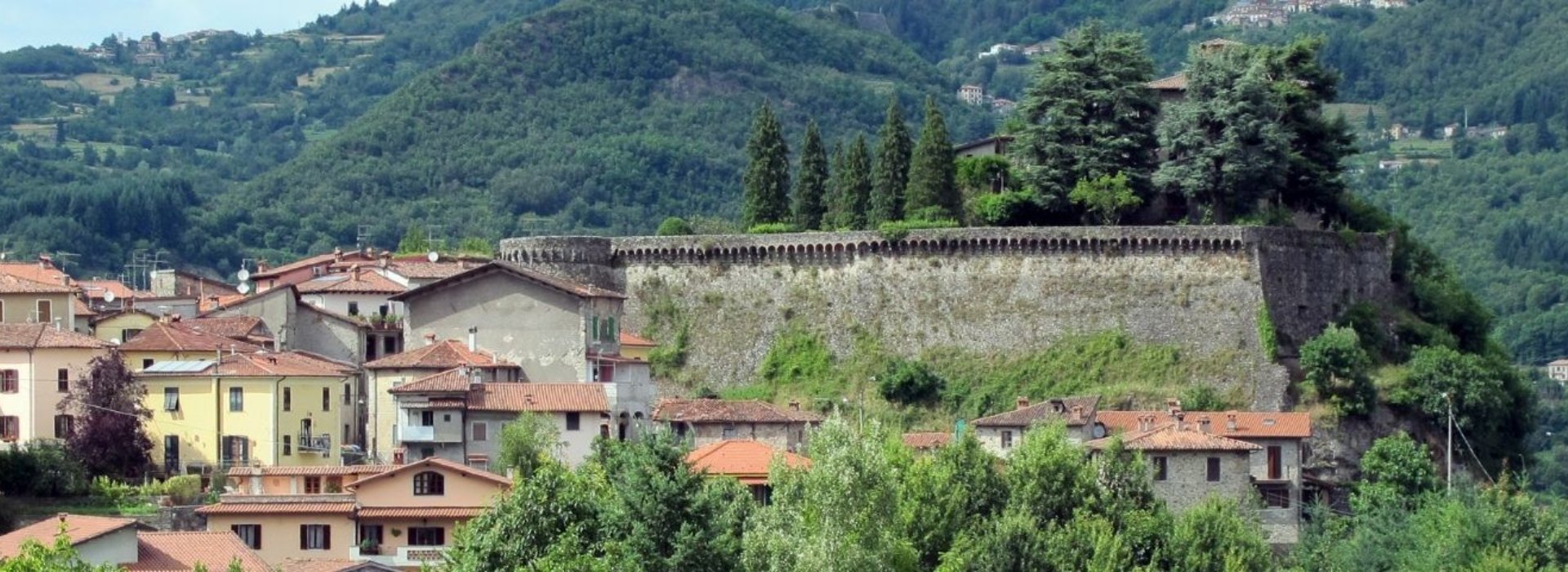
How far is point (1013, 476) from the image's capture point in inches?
3209

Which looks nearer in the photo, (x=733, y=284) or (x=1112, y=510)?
(x=1112, y=510)

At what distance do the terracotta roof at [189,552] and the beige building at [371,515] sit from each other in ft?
8.81

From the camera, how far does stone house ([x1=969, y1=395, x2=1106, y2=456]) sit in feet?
301

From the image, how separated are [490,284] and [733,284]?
69.4 ft

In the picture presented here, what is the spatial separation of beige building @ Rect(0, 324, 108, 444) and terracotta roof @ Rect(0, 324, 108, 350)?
0.8 inches

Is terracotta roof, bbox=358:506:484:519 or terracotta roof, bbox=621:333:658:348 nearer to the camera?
terracotta roof, bbox=358:506:484:519

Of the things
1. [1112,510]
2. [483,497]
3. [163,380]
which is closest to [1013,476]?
[1112,510]

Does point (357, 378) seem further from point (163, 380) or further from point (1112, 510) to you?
point (1112, 510)

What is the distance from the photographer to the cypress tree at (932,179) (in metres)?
109

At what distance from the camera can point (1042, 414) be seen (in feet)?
306

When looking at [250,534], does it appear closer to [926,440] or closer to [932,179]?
[926,440]

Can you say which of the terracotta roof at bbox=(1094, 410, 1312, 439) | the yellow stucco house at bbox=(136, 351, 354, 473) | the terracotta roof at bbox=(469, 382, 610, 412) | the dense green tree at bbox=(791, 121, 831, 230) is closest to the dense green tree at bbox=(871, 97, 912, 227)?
the dense green tree at bbox=(791, 121, 831, 230)

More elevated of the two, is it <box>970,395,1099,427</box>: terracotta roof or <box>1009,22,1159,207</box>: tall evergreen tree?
<box>1009,22,1159,207</box>: tall evergreen tree

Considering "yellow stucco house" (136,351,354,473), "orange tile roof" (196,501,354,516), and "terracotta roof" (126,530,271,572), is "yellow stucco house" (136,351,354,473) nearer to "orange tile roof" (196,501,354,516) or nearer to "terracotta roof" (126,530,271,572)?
"orange tile roof" (196,501,354,516)
